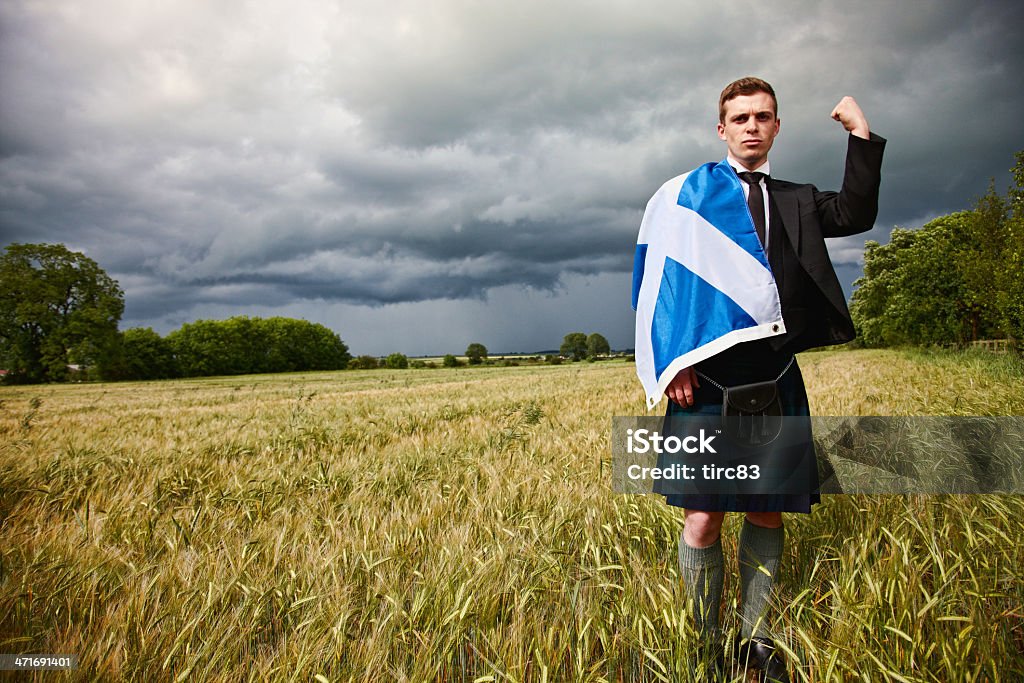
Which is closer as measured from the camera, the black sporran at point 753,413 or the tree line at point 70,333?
the black sporran at point 753,413

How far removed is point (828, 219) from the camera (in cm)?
204

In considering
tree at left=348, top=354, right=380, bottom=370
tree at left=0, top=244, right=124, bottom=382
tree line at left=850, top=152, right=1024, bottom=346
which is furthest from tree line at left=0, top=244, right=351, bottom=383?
tree line at left=850, top=152, right=1024, bottom=346

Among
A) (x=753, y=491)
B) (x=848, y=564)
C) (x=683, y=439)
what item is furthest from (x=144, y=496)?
(x=848, y=564)

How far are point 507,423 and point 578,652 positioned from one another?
5020 mm

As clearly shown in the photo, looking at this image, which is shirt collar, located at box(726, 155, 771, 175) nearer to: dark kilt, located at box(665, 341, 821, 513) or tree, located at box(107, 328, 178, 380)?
dark kilt, located at box(665, 341, 821, 513)

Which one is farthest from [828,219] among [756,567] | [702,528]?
[756,567]

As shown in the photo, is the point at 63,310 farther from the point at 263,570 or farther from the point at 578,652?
the point at 578,652

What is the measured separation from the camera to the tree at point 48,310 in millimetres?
18750

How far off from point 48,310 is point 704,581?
29.7 metres

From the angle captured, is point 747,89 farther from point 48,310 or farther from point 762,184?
point 48,310

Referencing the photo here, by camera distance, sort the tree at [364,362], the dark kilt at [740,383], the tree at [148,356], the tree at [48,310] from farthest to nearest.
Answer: the tree at [364,362] → the tree at [148,356] → the tree at [48,310] → the dark kilt at [740,383]

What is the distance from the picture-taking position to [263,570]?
2.44m

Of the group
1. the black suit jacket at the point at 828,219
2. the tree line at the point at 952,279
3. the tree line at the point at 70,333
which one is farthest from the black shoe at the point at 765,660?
the tree line at the point at 70,333

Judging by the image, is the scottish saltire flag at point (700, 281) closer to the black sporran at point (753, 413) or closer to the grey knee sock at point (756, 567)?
the black sporran at point (753, 413)
